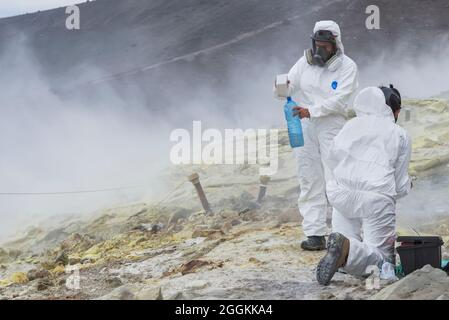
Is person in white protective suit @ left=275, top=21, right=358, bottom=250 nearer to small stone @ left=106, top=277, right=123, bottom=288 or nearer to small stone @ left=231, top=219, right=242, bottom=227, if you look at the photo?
small stone @ left=106, top=277, right=123, bottom=288

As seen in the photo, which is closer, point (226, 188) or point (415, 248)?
point (415, 248)

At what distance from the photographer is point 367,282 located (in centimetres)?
459

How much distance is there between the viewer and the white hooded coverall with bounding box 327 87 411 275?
4.75 meters

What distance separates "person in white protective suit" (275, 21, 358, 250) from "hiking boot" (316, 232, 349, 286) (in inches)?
43.6

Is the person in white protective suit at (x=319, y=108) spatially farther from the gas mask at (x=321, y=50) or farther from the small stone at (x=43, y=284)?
the small stone at (x=43, y=284)

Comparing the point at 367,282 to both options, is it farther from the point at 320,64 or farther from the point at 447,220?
the point at 447,220

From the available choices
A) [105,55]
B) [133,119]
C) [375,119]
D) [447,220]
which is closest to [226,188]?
[447,220]

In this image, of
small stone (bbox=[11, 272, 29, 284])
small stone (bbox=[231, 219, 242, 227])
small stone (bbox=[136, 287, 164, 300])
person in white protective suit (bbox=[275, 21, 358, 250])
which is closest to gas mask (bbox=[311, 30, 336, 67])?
person in white protective suit (bbox=[275, 21, 358, 250])

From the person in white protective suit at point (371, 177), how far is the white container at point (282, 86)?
90 centimetres

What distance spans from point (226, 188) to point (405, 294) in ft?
19.8

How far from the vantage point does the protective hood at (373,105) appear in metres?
4.90

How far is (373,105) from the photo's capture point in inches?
193

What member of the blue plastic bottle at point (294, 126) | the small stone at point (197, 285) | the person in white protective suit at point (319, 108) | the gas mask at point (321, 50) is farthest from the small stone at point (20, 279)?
the gas mask at point (321, 50)
